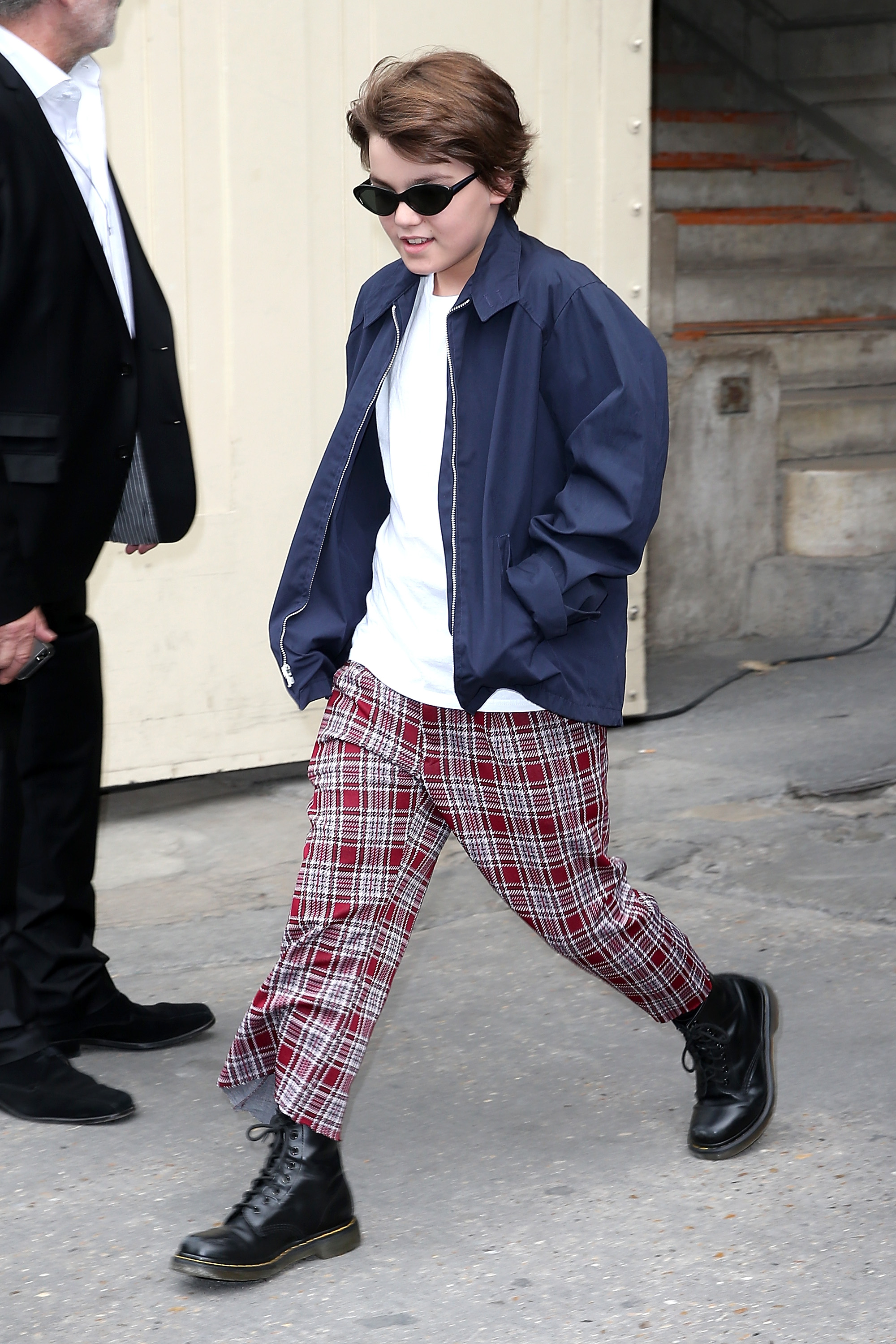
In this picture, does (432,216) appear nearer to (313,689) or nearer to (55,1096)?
(313,689)

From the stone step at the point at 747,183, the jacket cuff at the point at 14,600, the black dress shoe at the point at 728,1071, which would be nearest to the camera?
the jacket cuff at the point at 14,600

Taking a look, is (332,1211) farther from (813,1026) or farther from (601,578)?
(813,1026)

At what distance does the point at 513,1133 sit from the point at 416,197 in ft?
5.56

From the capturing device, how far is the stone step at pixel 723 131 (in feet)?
30.0

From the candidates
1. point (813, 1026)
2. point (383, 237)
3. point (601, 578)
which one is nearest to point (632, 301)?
point (383, 237)

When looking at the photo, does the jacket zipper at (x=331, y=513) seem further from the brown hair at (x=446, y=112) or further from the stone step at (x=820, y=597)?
the stone step at (x=820, y=597)

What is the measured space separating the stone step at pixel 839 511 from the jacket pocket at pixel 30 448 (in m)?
5.10

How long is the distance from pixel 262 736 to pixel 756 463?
10.3ft

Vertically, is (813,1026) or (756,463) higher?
(756,463)

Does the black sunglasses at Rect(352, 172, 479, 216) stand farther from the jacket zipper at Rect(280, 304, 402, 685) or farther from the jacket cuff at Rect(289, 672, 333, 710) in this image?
the jacket cuff at Rect(289, 672, 333, 710)

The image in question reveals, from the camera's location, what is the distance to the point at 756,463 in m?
7.92

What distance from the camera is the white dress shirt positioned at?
3312 millimetres

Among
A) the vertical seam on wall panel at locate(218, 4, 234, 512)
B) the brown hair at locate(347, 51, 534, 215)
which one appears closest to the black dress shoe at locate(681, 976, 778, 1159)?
the brown hair at locate(347, 51, 534, 215)

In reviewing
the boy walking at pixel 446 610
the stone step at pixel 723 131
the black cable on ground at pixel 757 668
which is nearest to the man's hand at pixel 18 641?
the boy walking at pixel 446 610
